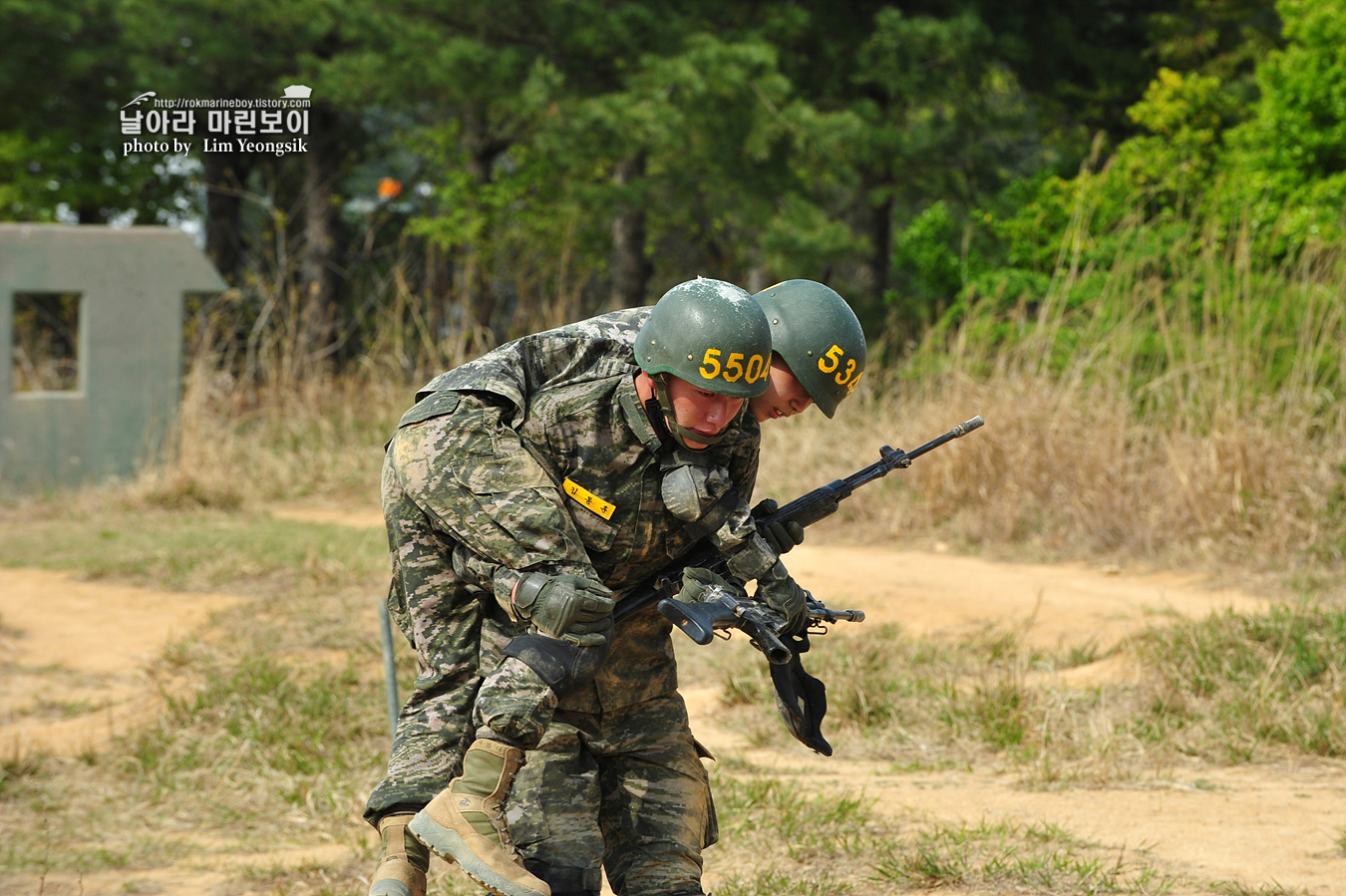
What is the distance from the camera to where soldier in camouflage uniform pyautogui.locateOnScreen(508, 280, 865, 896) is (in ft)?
10.3

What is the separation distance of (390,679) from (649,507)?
1.67 m

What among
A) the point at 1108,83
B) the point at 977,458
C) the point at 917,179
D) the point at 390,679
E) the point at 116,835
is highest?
the point at 1108,83

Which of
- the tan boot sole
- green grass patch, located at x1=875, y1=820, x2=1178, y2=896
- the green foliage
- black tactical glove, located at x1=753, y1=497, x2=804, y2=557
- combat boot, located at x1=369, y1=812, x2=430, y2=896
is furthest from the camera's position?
the green foliage

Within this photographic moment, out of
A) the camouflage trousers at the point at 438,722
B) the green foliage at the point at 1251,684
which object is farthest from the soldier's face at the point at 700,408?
the green foliage at the point at 1251,684

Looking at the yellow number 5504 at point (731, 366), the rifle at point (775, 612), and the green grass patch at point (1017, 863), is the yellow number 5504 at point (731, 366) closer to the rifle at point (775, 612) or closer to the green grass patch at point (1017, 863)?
the rifle at point (775, 612)

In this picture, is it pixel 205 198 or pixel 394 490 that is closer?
pixel 394 490

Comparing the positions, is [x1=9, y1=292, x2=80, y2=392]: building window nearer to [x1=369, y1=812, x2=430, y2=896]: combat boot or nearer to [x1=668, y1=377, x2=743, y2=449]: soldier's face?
[x1=369, y1=812, x2=430, y2=896]: combat boot

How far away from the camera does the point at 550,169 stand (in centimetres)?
1667

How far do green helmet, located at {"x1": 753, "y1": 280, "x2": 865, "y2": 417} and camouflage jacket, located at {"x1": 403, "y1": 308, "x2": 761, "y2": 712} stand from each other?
0.61ft

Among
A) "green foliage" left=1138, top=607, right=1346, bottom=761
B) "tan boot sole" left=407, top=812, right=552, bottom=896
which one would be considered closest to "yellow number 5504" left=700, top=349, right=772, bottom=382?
"tan boot sole" left=407, top=812, right=552, bottom=896

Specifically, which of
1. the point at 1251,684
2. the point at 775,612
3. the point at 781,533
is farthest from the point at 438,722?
the point at 1251,684

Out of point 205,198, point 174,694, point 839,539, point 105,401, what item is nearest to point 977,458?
point 839,539

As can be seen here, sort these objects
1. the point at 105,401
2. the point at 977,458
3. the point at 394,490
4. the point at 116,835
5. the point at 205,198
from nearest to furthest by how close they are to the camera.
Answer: the point at 394,490 < the point at 116,835 < the point at 977,458 < the point at 105,401 < the point at 205,198

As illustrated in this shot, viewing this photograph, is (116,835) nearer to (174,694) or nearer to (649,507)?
(174,694)
